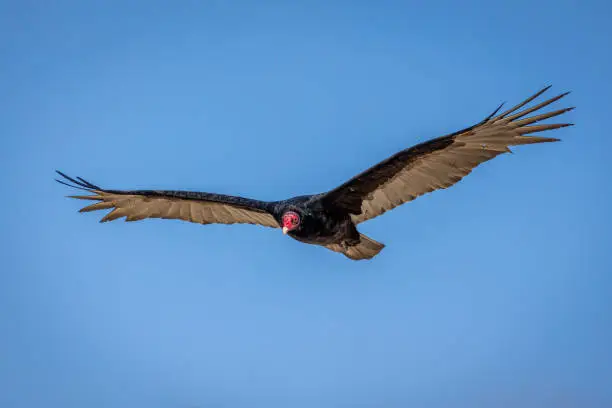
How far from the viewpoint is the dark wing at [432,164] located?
8.45m

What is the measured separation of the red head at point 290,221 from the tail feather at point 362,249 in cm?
140

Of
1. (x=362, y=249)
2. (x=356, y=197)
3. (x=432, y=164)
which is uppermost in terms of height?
(x=432, y=164)

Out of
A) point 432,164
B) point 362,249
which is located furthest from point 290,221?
point 432,164

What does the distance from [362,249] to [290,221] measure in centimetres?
179

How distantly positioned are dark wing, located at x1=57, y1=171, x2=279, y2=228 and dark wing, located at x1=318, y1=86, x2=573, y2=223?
75.8 inches

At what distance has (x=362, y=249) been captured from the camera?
35.0ft

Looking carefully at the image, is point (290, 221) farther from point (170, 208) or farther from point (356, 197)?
point (170, 208)

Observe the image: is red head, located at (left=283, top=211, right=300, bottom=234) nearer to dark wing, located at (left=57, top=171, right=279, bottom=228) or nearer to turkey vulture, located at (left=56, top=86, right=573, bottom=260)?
turkey vulture, located at (left=56, top=86, right=573, bottom=260)

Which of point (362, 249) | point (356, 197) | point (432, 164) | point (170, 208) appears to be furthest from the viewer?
point (170, 208)

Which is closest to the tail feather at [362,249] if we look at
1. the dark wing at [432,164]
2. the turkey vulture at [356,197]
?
the turkey vulture at [356,197]

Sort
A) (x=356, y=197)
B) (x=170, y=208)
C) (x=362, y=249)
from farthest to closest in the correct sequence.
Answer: (x=170, y=208)
(x=362, y=249)
(x=356, y=197)

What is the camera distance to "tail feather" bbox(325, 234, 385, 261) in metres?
10.6

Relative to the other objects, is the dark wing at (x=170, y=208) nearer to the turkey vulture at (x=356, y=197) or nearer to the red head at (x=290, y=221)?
the turkey vulture at (x=356, y=197)

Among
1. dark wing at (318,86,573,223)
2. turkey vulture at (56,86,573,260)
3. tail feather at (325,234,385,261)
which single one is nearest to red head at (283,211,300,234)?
turkey vulture at (56,86,573,260)
